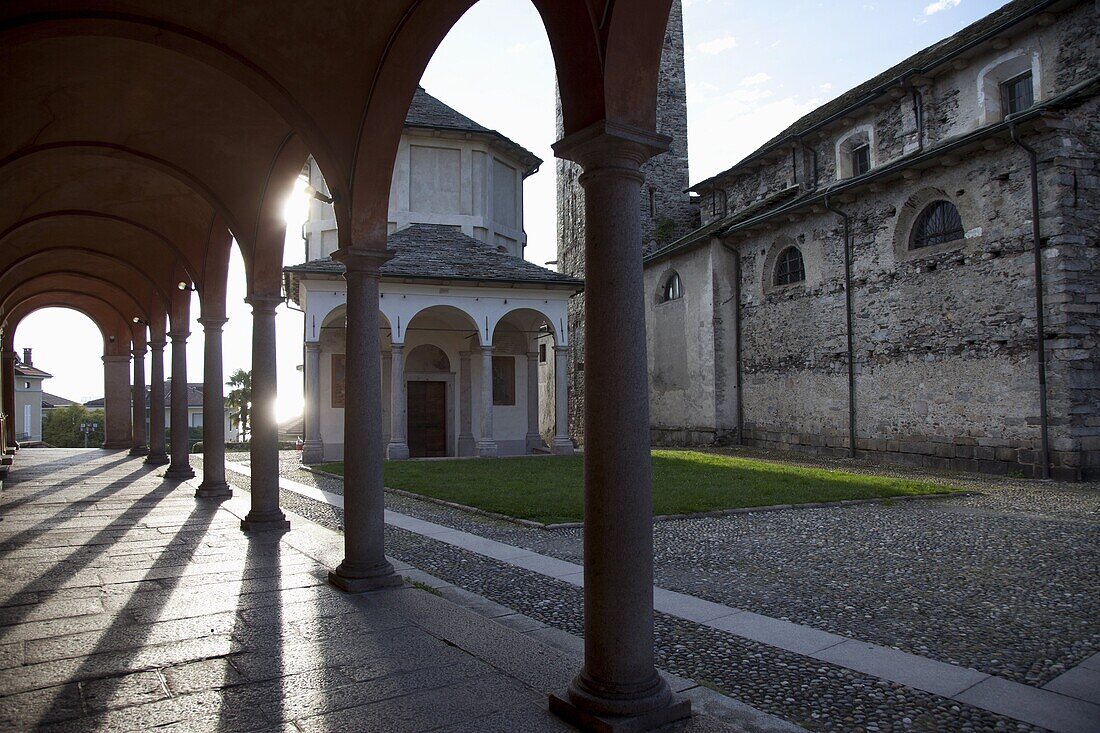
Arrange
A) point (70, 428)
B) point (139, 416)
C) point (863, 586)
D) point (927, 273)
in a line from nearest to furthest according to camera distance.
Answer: point (863, 586) < point (927, 273) < point (139, 416) < point (70, 428)

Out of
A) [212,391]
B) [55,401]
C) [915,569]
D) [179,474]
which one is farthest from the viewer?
[55,401]

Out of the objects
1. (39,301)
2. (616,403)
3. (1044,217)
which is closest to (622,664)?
(616,403)

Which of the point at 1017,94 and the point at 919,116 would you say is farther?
the point at 919,116

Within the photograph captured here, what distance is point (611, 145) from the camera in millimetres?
3217

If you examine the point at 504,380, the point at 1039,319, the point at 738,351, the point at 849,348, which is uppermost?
the point at 1039,319

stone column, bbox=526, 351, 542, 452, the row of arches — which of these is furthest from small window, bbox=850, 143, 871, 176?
the row of arches

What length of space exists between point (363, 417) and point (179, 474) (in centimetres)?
976

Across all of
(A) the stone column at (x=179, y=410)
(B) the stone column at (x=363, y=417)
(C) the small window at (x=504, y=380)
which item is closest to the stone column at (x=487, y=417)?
(C) the small window at (x=504, y=380)

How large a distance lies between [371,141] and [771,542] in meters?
5.70

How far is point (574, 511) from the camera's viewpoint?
32.5 feet

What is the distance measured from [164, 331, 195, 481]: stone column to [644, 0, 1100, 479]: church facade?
50.7 ft

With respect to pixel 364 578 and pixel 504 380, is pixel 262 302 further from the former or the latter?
pixel 504 380

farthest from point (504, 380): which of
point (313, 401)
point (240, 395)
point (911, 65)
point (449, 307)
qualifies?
point (240, 395)

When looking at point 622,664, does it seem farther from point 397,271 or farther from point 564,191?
Answer: point 564,191
